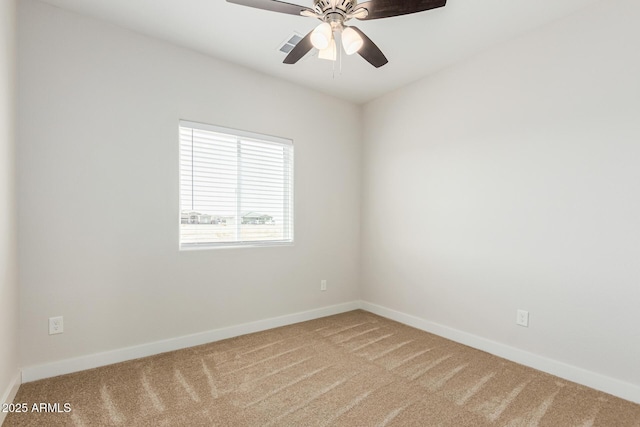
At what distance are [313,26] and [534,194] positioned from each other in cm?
218

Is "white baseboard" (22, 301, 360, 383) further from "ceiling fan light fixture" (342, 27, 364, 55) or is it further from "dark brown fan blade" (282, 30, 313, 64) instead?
"ceiling fan light fixture" (342, 27, 364, 55)

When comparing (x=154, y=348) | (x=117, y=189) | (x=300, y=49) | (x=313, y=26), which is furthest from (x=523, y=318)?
(x=117, y=189)

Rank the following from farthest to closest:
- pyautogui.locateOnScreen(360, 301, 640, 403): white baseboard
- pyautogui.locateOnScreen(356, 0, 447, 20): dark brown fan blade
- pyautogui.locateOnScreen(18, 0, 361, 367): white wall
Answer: pyautogui.locateOnScreen(18, 0, 361, 367): white wall < pyautogui.locateOnScreen(360, 301, 640, 403): white baseboard < pyautogui.locateOnScreen(356, 0, 447, 20): dark brown fan blade

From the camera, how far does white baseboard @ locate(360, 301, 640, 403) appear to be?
6.76ft

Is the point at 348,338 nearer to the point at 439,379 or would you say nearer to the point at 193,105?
the point at 439,379

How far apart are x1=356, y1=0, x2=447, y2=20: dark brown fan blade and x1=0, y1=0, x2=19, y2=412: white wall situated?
6.96ft

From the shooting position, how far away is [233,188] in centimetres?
312

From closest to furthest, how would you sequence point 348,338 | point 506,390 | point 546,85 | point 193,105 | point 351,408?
point 351,408 < point 506,390 < point 546,85 < point 193,105 < point 348,338

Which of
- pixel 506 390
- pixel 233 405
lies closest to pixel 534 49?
pixel 506 390

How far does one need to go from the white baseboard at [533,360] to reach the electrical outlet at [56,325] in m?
3.06

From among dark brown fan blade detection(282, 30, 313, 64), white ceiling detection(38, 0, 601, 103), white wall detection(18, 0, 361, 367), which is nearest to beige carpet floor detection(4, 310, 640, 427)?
white wall detection(18, 0, 361, 367)

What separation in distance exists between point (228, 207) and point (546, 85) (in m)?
2.88

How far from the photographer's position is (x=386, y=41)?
8.70 ft

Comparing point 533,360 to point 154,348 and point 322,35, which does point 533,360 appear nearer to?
point 322,35
